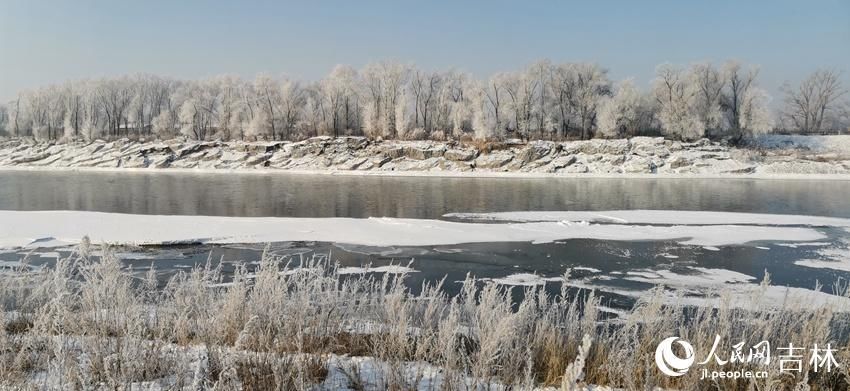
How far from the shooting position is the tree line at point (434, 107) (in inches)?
2517

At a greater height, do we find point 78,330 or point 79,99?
point 79,99

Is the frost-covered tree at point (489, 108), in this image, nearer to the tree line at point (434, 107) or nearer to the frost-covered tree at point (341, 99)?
the tree line at point (434, 107)

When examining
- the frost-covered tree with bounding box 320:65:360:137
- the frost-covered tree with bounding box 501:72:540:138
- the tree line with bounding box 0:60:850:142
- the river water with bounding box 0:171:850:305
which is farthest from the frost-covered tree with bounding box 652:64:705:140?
the frost-covered tree with bounding box 320:65:360:137

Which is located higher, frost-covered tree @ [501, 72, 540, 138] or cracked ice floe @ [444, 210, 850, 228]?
frost-covered tree @ [501, 72, 540, 138]

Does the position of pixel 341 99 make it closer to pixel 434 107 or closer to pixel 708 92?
pixel 434 107

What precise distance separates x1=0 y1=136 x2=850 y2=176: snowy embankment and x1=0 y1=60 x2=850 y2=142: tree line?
20.6ft

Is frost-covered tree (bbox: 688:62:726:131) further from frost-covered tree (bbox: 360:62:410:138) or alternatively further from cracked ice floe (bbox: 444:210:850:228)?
cracked ice floe (bbox: 444:210:850:228)

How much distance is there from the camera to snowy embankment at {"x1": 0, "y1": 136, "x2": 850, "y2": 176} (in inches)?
2005

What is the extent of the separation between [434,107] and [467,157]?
71.0ft

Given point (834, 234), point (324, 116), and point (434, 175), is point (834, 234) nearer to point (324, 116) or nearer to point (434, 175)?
point (434, 175)

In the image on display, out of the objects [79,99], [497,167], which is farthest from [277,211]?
[79,99]

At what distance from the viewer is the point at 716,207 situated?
2483cm

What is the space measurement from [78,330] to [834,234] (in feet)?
69.4

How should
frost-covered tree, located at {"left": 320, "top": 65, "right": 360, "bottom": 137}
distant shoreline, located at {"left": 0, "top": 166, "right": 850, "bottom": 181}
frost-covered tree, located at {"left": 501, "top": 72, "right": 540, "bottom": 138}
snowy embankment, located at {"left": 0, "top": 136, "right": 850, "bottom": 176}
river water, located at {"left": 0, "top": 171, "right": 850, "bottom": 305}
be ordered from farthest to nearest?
1. frost-covered tree, located at {"left": 320, "top": 65, "right": 360, "bottom": 137}
2. frost-covered tree, located at {"left": 501, "top": 72, "right": 540, "bottom": 138}
3. snowy embankment, located at {"left": 0, "top": 136, "right": 850, "bottom": 176}
4. distant shoreline, located at {"left": 0, "top": 166, "right": 850, "bottom": 181}
5. river water, located at {"left": 0, "top": 171, "right": 850, "bottom": 305}
